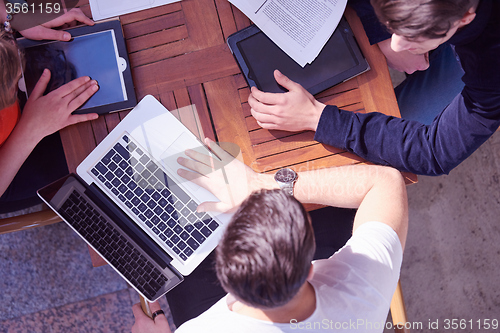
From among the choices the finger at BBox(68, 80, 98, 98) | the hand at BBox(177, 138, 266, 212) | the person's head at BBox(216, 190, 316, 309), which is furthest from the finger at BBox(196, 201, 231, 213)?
the finger at BBox(68, 80, 98, 98)

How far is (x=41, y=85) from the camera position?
996 mm

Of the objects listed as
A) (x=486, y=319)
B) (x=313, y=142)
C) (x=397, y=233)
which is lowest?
(x=486, y=319)

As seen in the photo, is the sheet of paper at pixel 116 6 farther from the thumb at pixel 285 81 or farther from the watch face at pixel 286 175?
the watch face at pixel 286 175

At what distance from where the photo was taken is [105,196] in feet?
3.25

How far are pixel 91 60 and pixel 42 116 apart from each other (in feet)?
0.66

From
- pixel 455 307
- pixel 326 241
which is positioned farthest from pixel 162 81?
pixel 455 307

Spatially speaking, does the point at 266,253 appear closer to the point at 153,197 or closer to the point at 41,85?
the point at 153,197

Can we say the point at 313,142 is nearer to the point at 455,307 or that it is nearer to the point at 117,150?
the point at 117,150

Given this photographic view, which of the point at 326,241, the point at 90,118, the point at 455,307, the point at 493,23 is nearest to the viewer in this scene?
the point at 493,23

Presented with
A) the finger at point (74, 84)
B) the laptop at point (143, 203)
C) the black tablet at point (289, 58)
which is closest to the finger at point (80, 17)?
the finger at point (74, 84)

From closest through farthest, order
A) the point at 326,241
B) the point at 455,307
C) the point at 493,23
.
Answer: the point at 493,23, the point at 326,241, the point at 455,307

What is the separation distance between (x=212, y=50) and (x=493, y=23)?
681mm

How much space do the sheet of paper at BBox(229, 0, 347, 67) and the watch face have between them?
11.5 inches

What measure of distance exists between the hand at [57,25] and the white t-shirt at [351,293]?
804 millimetres
